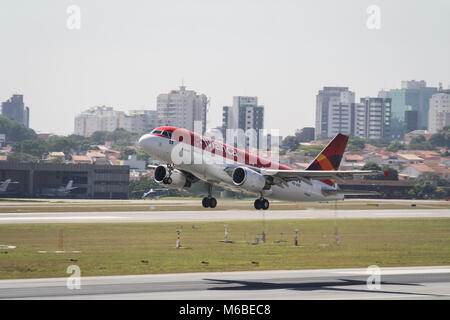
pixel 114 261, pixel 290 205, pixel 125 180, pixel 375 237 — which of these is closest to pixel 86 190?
pixel 125 180

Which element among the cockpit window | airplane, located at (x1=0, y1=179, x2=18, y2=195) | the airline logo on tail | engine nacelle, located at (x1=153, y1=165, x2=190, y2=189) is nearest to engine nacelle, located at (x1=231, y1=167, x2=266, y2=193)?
engine nacelle, located at (x1=153, y1=165, x2=190, y2=189)

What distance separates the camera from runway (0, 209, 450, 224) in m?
113

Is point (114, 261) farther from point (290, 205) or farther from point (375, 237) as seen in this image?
point (290, 205)

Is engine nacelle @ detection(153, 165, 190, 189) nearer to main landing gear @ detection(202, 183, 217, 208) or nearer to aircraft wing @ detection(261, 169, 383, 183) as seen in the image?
main landing gear @ detection(202, 183, 217, 208)

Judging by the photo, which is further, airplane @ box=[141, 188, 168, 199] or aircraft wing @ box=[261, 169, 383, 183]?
airplane @ box=[141, 188, 168, 199]

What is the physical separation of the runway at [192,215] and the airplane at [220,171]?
144 ft

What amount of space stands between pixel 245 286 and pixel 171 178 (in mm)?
13219

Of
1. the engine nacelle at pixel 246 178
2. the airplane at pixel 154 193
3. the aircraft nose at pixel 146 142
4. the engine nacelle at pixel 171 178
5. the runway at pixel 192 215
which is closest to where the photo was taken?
the aircraft nose at pixel 146 142

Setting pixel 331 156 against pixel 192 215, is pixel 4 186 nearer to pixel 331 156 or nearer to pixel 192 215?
pixel 192 215

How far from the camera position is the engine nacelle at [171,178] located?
66.4 metres

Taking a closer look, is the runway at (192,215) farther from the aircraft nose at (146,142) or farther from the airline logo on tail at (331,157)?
the aircraft nose at (146,142)

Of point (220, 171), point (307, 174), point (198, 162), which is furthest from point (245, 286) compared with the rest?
point (307, 174)

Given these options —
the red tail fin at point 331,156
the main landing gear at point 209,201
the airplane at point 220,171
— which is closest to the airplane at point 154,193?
the red tail fin at point 331,156

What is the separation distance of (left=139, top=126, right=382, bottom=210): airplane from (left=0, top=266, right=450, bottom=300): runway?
25.6 ft
